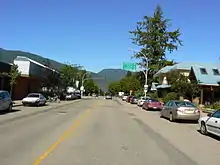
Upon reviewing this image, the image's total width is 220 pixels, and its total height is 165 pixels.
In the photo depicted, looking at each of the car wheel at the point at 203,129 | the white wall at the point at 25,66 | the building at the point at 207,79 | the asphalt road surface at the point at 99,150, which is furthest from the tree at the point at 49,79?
the asphalt road surface at the point at 99,150

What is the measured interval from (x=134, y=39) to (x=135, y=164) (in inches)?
2814

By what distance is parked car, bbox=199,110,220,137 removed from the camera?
1473 cm

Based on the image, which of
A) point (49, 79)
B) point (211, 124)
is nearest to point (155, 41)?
point (49, 79)

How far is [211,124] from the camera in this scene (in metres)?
15.5

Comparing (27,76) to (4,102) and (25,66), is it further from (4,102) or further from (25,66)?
(4,102)

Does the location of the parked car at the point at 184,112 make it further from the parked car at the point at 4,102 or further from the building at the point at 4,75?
the building at the point at 4,75

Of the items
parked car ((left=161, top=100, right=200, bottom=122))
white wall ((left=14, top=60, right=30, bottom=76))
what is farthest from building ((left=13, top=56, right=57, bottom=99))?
parked car ((left=161, top=100, right=200, bottom=122))

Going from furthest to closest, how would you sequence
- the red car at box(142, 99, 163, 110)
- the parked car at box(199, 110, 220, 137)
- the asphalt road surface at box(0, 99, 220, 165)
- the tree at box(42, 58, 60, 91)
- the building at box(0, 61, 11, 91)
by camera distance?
the tree at box(42, 58, 60, 91) < the building at box(0, 61, 11, 91) < the red car at box(142, 99, 163, 110) < the parked car at box(199, 110, 220, 137) < the asphalt road surface at box(0, 99, 220, 165)

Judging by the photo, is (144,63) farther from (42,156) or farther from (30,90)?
(42,156)

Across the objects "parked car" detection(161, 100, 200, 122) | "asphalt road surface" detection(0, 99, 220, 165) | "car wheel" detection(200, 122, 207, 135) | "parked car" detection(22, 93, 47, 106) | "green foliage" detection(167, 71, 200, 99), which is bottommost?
"asphalt road surface" detection(0, 99, 220, 165)

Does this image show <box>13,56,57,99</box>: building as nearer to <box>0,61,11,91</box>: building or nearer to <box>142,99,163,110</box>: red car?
<box>0,61,11,91</box>: building

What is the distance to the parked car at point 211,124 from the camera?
14730 millimetres

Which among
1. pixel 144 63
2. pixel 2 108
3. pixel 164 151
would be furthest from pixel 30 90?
pixel 164 151

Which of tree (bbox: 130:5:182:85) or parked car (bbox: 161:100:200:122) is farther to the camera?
tree (bbox: 130:5:182:85)
